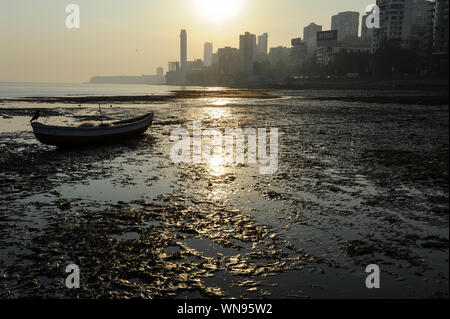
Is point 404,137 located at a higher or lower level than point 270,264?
higher

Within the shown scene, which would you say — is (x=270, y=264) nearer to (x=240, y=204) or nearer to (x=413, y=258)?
(x=413, y=258)

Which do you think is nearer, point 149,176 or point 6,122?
point 149,176

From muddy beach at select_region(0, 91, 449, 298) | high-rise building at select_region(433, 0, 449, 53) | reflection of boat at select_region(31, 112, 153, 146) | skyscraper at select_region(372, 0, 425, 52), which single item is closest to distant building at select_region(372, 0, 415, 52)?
skyscraper at select_region(372, 0, 425, 52)

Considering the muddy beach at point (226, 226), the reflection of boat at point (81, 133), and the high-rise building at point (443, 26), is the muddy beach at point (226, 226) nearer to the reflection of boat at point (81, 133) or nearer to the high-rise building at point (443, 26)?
the high-rise building at point (443, 26)

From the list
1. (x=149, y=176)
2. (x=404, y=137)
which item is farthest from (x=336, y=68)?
(x=149, y=176)

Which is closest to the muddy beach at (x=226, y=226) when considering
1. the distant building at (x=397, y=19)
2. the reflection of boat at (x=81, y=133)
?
the reflection of boat at (x=81, y=133)

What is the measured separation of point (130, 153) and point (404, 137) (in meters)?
19.0

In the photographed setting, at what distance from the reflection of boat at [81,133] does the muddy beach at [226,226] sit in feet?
8.36

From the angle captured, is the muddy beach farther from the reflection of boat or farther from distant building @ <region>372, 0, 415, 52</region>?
distant building @ <region>372, 0, 415, 52</region>

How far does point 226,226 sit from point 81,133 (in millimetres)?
16029

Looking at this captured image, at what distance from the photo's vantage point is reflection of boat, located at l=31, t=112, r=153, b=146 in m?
20.4

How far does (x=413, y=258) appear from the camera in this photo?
285 inches

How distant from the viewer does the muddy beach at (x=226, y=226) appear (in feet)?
21.1
